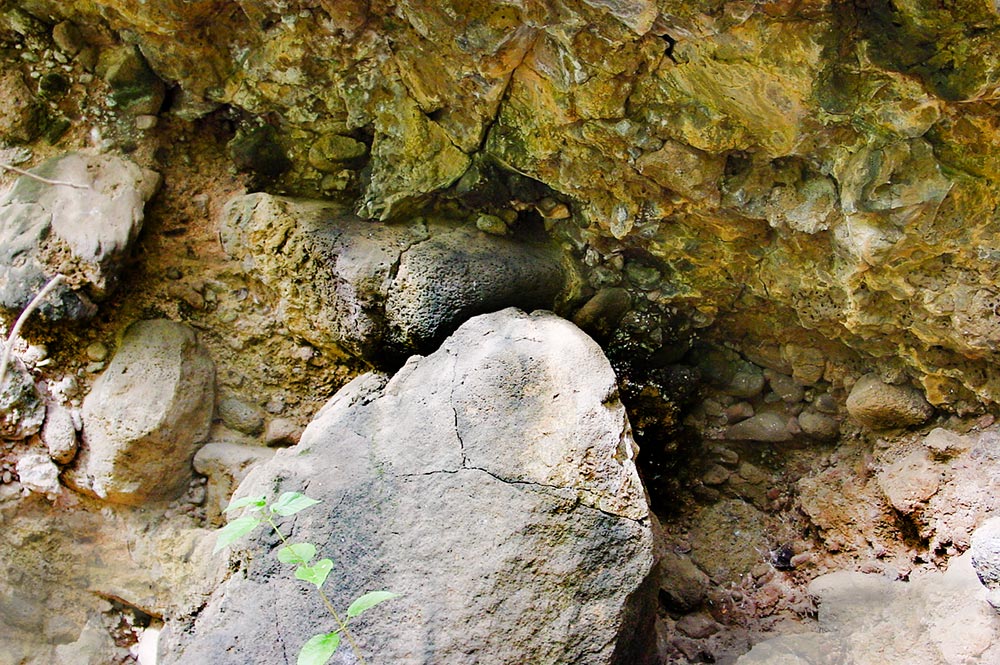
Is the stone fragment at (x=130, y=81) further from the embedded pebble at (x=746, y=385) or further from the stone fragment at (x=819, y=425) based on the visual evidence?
the stone fragment at (x=819, y=425)

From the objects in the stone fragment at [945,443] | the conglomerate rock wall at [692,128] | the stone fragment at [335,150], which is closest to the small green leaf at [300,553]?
the conglomerate rock wall at [692,128]

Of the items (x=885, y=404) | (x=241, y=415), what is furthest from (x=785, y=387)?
(x=241, y=415)

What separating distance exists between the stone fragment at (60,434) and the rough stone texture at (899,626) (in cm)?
160

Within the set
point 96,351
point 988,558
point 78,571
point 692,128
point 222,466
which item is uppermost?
point 692,128

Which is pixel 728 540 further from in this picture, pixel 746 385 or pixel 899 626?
pixel 899 626

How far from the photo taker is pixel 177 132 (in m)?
2.07

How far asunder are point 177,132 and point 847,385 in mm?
1729

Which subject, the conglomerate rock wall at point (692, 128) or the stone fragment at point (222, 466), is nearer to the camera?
the conglomerate rock wall at point (692, 128)

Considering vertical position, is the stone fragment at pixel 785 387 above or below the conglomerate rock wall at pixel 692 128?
below

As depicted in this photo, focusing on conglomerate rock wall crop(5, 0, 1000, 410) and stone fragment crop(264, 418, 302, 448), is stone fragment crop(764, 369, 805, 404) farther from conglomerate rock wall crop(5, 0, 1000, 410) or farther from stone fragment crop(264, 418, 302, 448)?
stone fragment crop(264, 418, 302, 448)

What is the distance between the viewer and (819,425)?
1.98 meters

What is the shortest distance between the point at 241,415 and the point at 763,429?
1307 millimetres

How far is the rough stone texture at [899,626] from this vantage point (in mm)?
1443

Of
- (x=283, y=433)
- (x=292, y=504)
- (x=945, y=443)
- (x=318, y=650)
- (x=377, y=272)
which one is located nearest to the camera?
(x=318, y=650)
